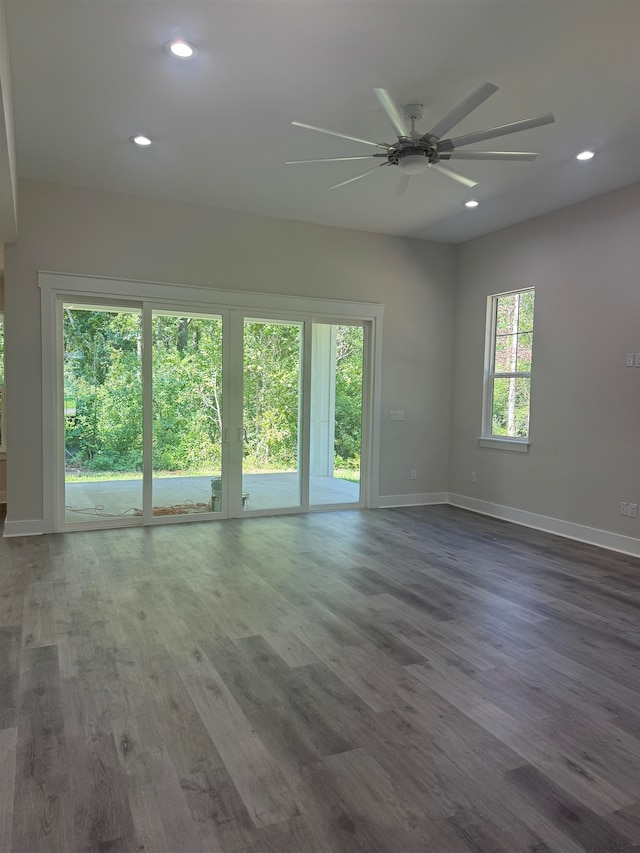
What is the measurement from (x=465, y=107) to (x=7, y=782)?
3.42 m

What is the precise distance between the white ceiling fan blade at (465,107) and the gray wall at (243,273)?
291 centimetres

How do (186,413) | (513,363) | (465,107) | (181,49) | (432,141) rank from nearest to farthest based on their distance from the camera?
(465,107) → (181,49) → (432,141) → (186,413) → (513,363)

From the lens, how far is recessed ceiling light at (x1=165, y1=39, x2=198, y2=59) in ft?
9.20

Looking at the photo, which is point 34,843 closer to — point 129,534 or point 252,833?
point 252,833

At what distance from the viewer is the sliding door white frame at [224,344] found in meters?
4.96

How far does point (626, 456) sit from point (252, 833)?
4.37m

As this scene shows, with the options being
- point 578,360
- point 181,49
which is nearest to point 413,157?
point 181,49

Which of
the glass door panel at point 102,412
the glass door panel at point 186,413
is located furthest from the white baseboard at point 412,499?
the glass door panel at point 102,412

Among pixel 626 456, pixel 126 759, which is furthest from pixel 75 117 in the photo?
pixel 626 456

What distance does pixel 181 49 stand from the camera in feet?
9.33

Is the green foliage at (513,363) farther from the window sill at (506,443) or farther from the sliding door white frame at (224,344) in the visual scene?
the sliding door white frame at (224,344)

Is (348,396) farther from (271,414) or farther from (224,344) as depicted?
(224,344)

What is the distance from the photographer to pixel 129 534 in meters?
5.05

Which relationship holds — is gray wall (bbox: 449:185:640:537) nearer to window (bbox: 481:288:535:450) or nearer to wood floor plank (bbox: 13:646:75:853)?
window (bbox: 481:288:535:450)
